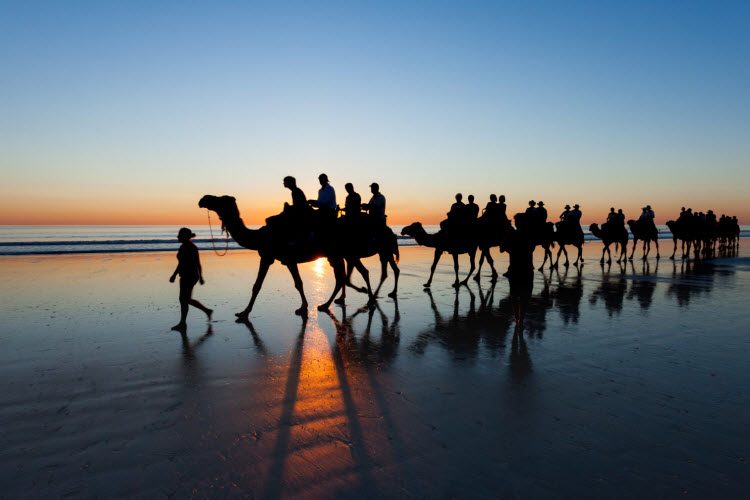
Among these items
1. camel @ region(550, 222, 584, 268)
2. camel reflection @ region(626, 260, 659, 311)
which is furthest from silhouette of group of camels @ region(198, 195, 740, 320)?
camel reflection @ region(626, 260, 659, 311)

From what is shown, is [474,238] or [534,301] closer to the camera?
[534,301]

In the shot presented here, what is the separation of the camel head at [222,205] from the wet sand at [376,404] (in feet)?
6.69

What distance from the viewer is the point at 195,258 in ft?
29.5

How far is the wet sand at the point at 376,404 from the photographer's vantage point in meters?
3.40

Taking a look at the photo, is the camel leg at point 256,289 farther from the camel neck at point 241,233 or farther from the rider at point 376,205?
the rider at point 376,205

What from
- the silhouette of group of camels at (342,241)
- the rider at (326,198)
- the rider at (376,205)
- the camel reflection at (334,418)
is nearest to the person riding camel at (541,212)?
the silhouette of group of camels at (342,241)

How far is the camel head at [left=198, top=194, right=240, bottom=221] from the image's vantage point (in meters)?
9.56

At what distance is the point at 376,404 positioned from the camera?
15.9 ft

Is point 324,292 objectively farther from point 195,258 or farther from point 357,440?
point 357,440

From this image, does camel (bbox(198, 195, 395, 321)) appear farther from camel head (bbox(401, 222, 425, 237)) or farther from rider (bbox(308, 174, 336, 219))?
camel head (bbox(401, 222, 425, 237))

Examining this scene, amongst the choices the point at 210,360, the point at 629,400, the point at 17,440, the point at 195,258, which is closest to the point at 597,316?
the point at 629,400

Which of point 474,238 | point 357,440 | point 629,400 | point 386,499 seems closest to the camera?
point 386,499

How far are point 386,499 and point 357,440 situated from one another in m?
0.90

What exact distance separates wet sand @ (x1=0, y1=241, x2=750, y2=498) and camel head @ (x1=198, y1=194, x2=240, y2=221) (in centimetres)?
204
